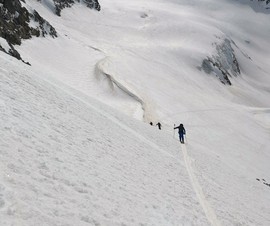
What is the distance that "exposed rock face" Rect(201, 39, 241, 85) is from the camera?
327 feet

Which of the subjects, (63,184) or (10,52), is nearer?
(63,184)

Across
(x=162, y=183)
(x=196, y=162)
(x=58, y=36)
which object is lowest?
(x=162, y=183)

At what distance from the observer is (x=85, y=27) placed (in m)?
93.2

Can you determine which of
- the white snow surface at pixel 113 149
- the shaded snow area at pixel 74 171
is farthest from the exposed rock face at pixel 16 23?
the shaded snow area at pixel 74 171

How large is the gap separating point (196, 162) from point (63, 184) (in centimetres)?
1585

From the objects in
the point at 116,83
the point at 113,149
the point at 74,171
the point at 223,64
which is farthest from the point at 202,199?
the point at 223,64

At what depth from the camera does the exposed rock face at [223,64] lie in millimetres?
99800

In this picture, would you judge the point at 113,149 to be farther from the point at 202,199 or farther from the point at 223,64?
the point at 223,64

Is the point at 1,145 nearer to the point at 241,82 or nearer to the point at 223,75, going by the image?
the point at 223,75

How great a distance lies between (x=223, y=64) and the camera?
370 feet

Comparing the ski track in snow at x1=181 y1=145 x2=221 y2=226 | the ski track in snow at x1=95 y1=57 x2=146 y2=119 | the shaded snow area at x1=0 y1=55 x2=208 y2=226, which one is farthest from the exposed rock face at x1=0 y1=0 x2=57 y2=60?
the ski track in snow at x1=181 y1=145 x2=221 y2=226

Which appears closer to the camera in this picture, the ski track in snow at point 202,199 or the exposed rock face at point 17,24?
the ski track in snow at point 202,199

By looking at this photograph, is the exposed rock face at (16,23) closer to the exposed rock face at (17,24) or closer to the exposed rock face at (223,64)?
the exposed rock face at (17,24)

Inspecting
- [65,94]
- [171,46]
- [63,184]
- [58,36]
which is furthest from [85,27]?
[63,184]
